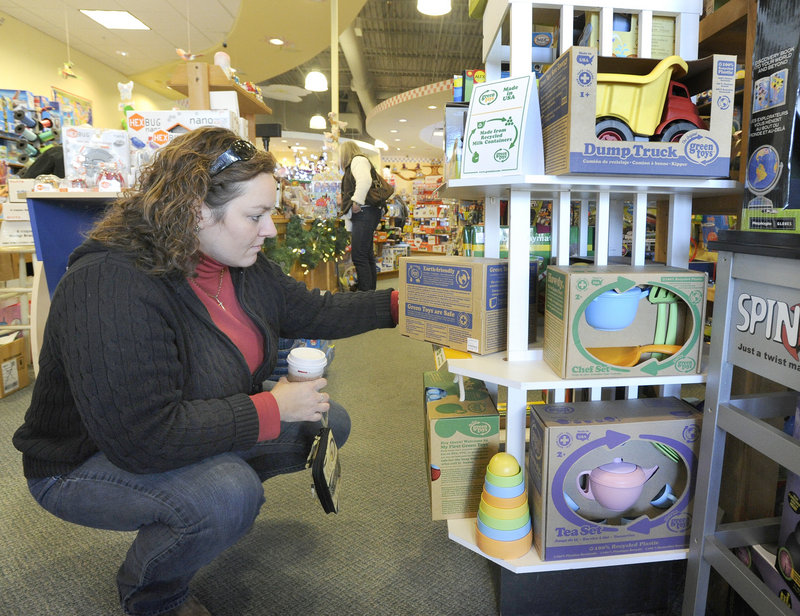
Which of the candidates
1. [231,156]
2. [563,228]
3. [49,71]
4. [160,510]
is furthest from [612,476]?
[49,71]

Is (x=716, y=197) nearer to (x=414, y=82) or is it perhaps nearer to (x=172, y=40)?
(x=172, y=40)

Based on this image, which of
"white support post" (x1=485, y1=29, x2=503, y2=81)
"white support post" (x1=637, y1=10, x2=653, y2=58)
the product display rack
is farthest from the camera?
"white support post" (x1=485, y1=29, x2=503, y2=81)

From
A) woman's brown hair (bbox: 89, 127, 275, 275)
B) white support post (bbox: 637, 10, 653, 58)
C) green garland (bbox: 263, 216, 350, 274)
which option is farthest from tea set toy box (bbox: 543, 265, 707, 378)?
green garland (bbox: 263, 216, 350, 274)

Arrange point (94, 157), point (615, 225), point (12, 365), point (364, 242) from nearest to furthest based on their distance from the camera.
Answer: point (615, 225) < point (94, 157) < point (12, 365) < point (364, 242)

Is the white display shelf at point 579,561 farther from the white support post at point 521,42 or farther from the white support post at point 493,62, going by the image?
the white support post at point 493,62

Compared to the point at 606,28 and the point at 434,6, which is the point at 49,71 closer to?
the point at 434,6

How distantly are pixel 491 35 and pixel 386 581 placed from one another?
1.64m

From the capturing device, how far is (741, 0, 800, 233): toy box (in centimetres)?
113

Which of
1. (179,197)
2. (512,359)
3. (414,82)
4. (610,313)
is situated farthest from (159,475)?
(414,82)

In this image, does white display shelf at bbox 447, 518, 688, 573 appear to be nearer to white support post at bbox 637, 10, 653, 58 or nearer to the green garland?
white support post at bbox 637, 10, 653, 58

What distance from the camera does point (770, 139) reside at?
1193 mm

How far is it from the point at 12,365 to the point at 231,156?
2.86m

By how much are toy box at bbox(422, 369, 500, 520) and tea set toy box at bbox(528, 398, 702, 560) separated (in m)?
0.17

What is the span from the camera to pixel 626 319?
1.29 meters
